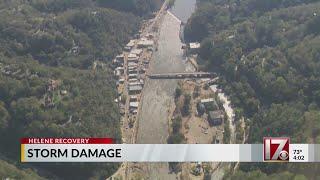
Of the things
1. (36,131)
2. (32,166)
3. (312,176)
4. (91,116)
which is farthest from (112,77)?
(312,176)

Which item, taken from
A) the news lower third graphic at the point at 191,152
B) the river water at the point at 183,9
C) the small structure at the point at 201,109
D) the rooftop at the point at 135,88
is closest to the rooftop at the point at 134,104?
the rooftop at the point at 135,88

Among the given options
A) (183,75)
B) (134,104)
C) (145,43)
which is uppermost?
(145,43)

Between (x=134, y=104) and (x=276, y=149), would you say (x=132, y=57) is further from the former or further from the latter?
(x=276, y=149)

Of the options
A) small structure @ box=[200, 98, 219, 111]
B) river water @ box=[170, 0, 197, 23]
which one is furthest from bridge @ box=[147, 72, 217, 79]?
river water @ box=[170, 0, 197, 23]

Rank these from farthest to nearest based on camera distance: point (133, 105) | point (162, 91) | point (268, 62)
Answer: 1. point (162, 91)
2. point (268, 62)
3. point (133, 105)

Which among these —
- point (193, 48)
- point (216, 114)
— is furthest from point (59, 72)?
point (193, 48)

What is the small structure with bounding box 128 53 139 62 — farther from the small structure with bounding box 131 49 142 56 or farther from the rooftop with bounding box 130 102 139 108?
the rooftop with bounding box 130 102 139 108
